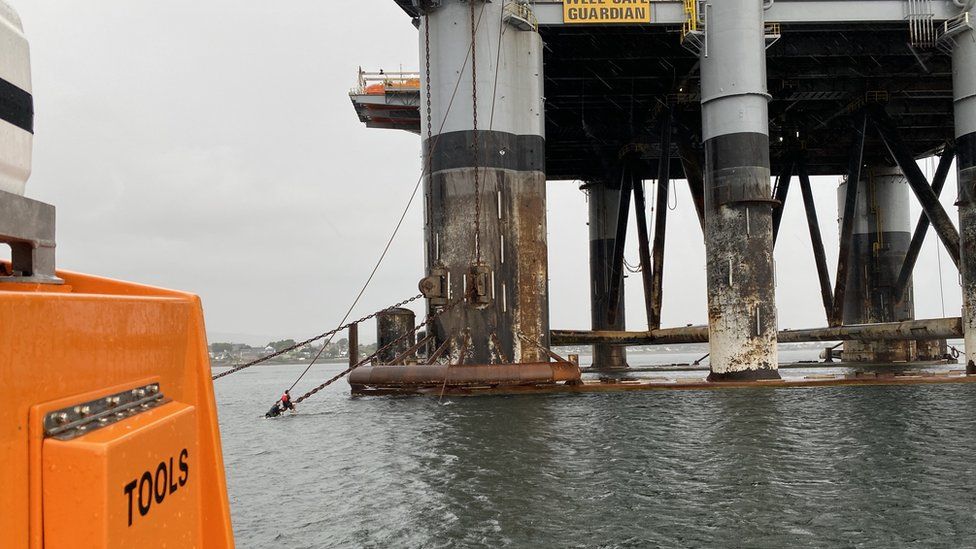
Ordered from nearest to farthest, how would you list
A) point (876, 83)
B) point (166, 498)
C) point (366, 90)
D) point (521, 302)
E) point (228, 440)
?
point (166, 498) → point (228, 440) → point (521, 302) → point (876, 83) → point (366, 90)

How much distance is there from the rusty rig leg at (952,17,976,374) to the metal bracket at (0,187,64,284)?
95.9 feet

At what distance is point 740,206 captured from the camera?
80.8 ft

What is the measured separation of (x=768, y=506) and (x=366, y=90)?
29.7 m

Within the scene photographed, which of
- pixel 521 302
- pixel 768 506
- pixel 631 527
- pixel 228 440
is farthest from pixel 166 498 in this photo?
pixel 521 302

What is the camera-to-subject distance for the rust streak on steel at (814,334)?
90.3 ft

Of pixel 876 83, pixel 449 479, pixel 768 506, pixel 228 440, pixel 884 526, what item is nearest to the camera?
pixel 884 526

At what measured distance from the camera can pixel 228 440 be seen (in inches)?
718

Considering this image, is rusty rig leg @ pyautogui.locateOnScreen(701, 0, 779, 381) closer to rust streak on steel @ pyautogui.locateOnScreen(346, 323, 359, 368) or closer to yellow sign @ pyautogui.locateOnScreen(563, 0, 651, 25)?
yellow sign @ pyautogui.locateOnScreen(563, 0, 651, 25)

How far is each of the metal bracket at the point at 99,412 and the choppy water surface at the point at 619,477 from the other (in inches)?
224

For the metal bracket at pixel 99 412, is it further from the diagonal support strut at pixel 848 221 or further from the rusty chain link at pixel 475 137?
the diagonal support strut at pixel 848 221

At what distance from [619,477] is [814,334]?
1019 inches

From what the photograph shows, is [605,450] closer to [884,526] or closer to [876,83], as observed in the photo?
[884,526]

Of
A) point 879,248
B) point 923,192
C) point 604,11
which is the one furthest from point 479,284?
point 879,248

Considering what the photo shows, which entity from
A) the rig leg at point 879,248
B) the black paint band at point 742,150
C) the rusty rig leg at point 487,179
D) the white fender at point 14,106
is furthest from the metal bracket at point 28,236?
the rig leg at point 879,248
